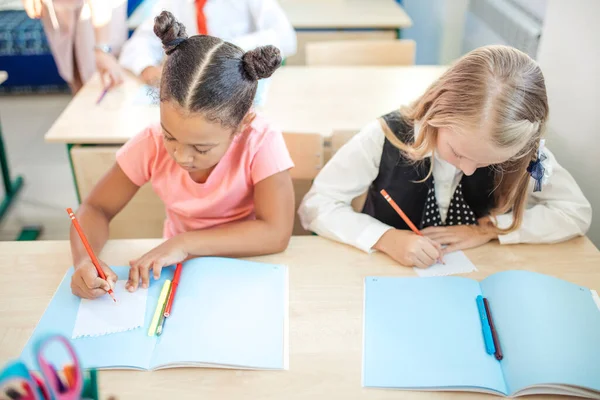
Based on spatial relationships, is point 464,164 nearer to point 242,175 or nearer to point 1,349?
point 242,175

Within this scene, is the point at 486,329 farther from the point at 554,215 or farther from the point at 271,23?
Answer: the point at 271,23

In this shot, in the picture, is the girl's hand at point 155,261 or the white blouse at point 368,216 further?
the white blouse at point 368,216

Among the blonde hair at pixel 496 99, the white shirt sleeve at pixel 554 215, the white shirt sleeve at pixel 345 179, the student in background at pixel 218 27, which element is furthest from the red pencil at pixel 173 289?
the student in background at pixel 218 27

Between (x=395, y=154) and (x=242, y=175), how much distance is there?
355mm

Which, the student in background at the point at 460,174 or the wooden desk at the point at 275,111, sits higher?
the student in background at the point at 460,174

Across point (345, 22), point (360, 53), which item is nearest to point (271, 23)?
point (360, 53)

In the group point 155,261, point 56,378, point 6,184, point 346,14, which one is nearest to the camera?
point 56,378

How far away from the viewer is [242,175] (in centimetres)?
122

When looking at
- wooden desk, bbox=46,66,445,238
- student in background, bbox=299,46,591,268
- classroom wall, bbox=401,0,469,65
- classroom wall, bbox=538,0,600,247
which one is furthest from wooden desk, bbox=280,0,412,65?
student in background, bbox=299,46,591,268

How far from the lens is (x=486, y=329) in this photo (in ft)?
3.08

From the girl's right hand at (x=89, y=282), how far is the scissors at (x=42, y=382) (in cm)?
42

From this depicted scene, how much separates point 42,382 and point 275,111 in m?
1.42

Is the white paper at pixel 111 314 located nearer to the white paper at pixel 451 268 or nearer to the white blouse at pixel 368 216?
the white blouse at pixel 368 216

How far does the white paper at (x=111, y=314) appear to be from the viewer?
3.04ft
